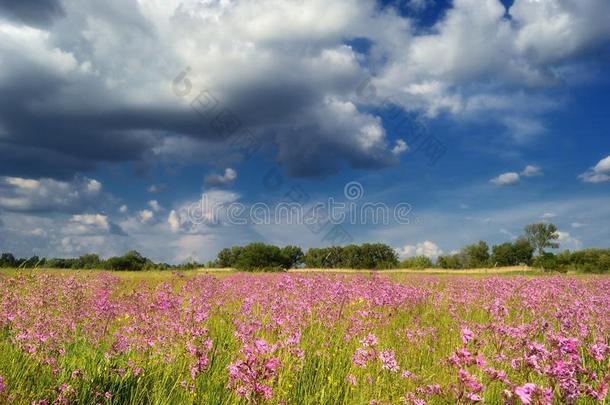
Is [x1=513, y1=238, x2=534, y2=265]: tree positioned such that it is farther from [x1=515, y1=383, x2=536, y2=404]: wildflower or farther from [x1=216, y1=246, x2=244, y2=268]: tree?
[x1=515, y1=383, x2=536, y2=404]: wildflower

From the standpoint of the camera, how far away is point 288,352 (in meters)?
4.79

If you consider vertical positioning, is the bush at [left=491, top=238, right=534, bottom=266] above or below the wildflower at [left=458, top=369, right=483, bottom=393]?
above

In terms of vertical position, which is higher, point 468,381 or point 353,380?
point 468,381

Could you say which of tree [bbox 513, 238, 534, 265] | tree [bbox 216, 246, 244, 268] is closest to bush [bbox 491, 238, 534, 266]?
tree [bbox 513, 238, 534, 265]

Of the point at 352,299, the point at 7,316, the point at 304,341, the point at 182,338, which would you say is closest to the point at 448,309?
the point at 352,299

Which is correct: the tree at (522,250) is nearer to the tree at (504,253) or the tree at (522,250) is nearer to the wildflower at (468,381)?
the tree at (504,253)

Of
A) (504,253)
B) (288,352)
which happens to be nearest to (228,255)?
(504,253)

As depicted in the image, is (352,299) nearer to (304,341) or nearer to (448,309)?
(448,309)

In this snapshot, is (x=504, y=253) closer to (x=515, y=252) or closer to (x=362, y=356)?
(x=515, y=252)

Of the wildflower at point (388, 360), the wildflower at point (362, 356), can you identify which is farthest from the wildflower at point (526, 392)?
the wildflower at point (362, 356)

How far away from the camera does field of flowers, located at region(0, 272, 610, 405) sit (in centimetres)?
290

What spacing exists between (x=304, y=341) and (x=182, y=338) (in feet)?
5.60

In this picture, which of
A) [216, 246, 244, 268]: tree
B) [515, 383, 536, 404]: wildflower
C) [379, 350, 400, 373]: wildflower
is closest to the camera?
[515, 383, 536, 404]: wildflower

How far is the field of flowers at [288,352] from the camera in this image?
2896 millimetres
